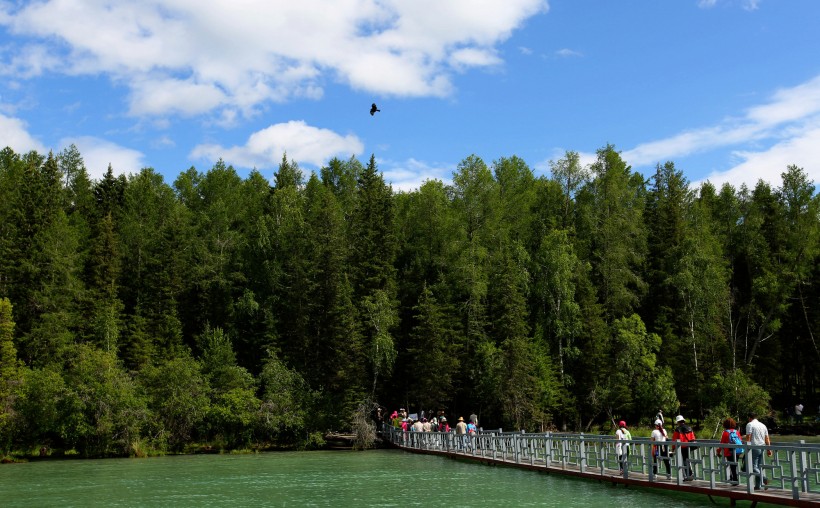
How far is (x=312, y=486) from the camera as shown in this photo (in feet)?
85.6

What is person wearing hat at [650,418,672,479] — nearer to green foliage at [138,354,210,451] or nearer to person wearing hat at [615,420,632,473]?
person wearing hat at [615,420,632,473]

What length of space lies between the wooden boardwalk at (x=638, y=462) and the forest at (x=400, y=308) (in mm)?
12572

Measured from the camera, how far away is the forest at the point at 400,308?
49844mm

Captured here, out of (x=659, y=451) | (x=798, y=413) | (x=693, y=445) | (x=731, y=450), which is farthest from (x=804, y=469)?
(x=798, y=413)

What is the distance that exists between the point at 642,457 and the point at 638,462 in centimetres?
97

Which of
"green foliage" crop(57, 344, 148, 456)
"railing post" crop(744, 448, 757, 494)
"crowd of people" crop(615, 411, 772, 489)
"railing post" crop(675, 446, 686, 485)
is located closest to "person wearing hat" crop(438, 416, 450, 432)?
"green foliage" crop(57, 344, 148, 456)

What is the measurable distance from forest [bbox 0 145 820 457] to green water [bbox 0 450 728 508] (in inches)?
407

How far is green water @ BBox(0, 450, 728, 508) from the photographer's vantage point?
2084 centimetres

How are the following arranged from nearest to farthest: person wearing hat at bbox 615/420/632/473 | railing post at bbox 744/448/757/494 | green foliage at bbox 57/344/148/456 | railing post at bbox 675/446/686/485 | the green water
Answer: railing post at bbox 744/448/757/494, railing post at bbox 675/446/686/485, the green water, person wearing hat at bbox 615/420/632/473, green foliage at bbox 57/344/148/456

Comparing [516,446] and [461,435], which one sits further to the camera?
[461,435]

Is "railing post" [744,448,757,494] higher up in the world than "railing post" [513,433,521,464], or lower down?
higher up

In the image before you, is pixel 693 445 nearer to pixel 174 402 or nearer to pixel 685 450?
pixel 685 450

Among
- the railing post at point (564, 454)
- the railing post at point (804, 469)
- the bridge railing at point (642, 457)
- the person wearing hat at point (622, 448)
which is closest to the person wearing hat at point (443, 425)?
the bridge railing at point (642, 457)

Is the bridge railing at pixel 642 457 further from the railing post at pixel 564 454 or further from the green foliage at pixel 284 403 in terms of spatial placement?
the green foliage at pixel 284 403
